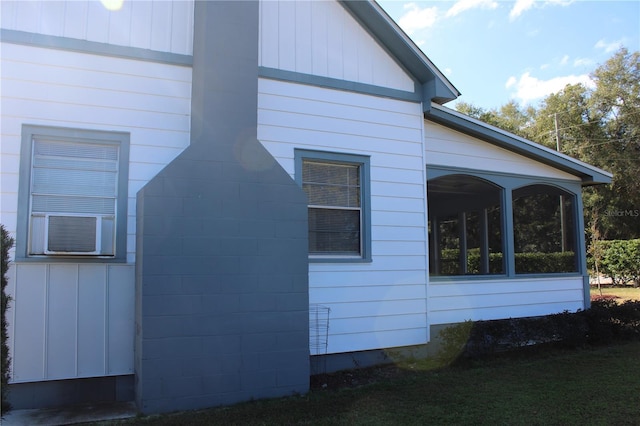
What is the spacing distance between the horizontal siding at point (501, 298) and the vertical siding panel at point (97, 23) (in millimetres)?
5894

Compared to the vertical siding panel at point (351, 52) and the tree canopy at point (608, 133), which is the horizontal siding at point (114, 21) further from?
the tree canopy at point (608, 133)

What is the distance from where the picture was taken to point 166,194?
510 cm

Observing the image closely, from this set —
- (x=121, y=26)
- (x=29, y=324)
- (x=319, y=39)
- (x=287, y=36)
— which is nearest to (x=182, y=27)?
(x=121, y=26)

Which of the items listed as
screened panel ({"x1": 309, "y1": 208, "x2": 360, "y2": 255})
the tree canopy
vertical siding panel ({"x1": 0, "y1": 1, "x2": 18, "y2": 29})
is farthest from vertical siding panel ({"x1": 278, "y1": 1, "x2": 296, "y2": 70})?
the tree canopy

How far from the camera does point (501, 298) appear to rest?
860 cm

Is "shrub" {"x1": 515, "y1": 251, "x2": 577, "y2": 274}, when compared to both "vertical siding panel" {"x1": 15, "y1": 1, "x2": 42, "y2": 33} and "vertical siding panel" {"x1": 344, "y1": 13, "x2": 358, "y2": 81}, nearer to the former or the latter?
"vertical siding panel" {"x1": 344, "y1": 13, "x2": 358, "y2": 81}

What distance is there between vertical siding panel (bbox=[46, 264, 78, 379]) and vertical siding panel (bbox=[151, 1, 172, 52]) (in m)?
2.89

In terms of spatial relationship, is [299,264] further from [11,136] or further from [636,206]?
[636,206]

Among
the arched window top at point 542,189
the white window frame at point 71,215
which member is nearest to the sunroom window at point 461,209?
the arched window top at point 542,189

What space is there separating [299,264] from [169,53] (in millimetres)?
3104

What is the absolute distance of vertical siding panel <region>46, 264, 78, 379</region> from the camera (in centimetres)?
525

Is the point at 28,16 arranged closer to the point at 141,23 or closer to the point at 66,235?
the point at 141,23

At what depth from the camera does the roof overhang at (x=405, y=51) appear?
7.08m

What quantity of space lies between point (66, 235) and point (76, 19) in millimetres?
2549
